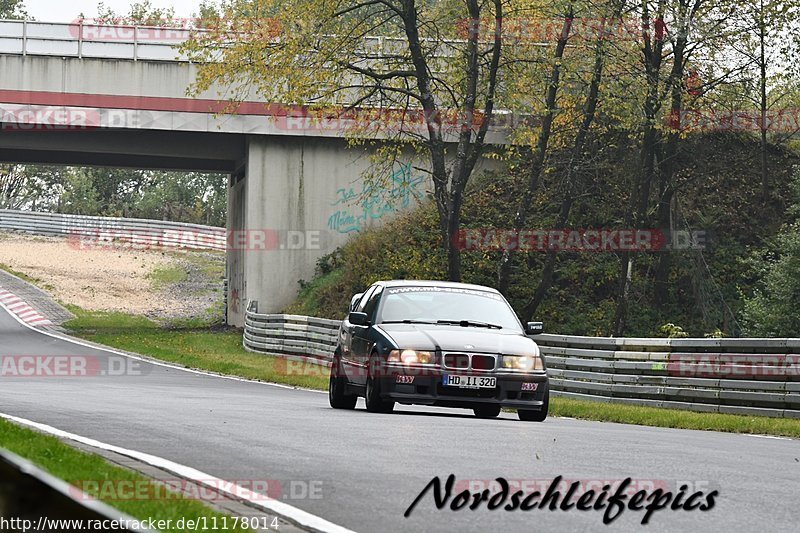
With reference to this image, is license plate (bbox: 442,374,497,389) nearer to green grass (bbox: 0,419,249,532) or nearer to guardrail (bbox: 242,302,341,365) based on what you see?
green grass (bbox: 0,419,249,532)

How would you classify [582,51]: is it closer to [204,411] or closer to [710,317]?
[710,317]

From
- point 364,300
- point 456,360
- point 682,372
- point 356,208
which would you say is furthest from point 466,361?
point 356,208

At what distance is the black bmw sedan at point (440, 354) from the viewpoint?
1454 cm

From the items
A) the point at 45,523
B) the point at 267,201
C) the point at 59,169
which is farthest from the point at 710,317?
the point at 59,169

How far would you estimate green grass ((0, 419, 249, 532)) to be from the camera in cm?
660

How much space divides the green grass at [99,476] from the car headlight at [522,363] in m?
5.66

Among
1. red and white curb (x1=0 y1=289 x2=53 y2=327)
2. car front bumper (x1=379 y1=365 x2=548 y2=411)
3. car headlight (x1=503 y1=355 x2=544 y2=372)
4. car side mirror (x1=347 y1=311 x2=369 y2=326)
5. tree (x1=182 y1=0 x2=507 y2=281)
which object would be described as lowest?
red and white curb (x1=0 y1=289 x2=53 y2=327)

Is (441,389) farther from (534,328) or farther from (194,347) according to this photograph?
(194,347)

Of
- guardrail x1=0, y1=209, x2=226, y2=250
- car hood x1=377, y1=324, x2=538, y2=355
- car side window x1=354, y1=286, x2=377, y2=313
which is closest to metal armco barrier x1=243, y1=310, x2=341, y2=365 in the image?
car side window x1=354, y1=286, x2=377, y2=313

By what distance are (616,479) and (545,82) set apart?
21.8m

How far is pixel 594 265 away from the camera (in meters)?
36.7

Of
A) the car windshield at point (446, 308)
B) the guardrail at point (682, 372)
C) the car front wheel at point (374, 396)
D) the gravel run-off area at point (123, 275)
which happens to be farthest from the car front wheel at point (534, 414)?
the gravel run-off area at point (123, 275)

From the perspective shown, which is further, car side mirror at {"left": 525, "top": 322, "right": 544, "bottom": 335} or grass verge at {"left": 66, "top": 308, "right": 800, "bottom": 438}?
grass verge at {"left": 66, "top": 308, "right": 800, "bottom": 438}

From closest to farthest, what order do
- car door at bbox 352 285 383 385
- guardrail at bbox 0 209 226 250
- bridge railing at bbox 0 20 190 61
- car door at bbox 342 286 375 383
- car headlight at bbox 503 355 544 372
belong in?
car headlight at bbox 503 355 544 372 < car door at bbox 352 285 383 385 < car door at bbox 342 286 375 383 < bridge railing at bbox 0 20 190 61 < guardrail at bbox 0 209 226 250
